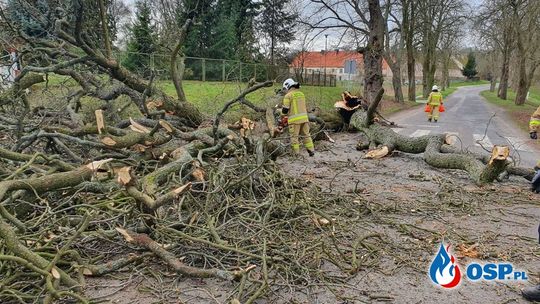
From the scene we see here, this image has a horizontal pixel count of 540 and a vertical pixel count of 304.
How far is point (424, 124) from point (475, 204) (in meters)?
10.6

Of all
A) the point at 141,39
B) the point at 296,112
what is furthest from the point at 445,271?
the point at 141,39

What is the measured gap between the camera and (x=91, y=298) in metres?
2.94

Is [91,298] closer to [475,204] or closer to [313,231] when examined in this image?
[313,231]

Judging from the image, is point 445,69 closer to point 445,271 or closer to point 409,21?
point 409,21

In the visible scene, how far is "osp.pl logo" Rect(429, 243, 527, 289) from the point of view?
3.32 m

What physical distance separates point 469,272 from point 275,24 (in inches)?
1331

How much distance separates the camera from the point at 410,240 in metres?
4.03

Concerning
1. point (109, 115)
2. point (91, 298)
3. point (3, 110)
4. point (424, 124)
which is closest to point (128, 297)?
point (91, 298)

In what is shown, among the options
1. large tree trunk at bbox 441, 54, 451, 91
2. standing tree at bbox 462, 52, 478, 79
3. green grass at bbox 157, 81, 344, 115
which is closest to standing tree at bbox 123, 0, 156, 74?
green grass at bbox 157, 81, 344, 115

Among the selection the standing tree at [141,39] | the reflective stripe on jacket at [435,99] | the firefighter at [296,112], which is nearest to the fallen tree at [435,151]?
the firefighter at [296,112]

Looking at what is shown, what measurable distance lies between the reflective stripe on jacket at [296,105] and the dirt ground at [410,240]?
125cm

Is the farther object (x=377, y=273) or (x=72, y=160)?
(x=72, y=160)

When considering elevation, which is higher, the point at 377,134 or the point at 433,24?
the point at 433,24

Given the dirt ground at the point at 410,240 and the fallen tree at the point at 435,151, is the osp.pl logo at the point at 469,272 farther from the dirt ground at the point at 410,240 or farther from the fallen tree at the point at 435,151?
the fallen tree at the point at 435,151
